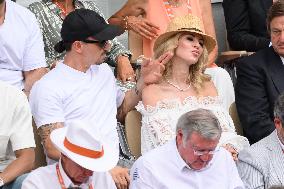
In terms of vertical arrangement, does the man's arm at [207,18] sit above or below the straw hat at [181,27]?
below

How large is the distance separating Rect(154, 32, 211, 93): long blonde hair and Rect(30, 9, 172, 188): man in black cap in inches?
7.1

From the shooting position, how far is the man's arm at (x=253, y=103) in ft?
17.0

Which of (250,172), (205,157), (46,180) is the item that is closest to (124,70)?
(250,172)

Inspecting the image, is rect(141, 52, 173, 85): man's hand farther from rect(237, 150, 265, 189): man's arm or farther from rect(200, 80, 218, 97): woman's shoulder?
rect(237, 150, 265, 189): man's arm

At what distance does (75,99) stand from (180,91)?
Answer: 79 centimetres

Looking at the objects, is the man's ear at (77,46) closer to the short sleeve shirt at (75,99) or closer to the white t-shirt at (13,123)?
the short sleeve shirt at (75,99)

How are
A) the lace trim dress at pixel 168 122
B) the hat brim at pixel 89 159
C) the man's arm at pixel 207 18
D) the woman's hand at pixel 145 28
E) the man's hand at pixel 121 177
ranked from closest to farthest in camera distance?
the hat brim at pixel 89 159 → the man's hand at pixel 121 177 → the lace trim dress at pixel 168 122 → the woman's hand at pixel 145 28 → the man's arm at pixel 207 18

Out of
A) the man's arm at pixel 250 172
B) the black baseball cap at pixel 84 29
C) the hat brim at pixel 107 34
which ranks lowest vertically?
the man's arm at pixel 250 172

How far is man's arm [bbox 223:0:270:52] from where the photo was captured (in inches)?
256

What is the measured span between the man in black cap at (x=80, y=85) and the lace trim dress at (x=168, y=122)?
9.0 inches

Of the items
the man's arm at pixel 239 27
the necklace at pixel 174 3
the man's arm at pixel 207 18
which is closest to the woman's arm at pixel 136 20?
the necklace at pixel 174 3

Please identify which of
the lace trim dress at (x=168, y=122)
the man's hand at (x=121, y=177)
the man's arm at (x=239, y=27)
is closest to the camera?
the man's hand at (x=121, y=177)

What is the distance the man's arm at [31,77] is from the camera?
527 cm

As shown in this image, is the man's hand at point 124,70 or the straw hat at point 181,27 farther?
the man's hand at point 124,70
